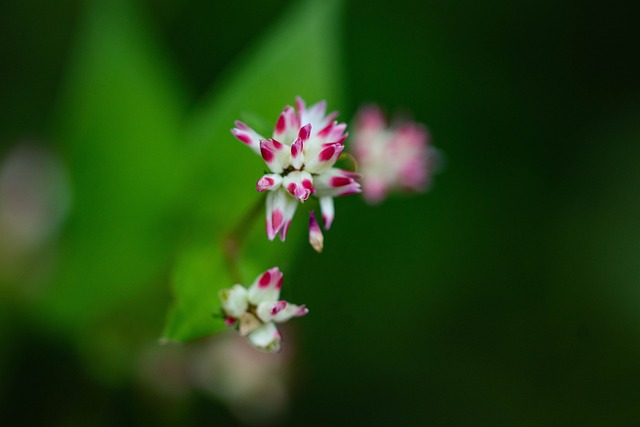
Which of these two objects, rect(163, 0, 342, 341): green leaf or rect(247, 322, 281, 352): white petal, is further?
rect(163, 0, 342, 341): green leaf

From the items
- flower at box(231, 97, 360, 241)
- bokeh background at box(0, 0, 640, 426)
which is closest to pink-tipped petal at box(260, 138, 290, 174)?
flower at box(231, 97, 360, 241)

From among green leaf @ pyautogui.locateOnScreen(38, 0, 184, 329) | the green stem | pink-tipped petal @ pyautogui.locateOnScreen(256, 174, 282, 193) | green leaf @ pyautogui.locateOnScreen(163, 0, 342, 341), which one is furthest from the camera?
green leaf @ pyautogui.locateOnScreen(38, 0, 184, 329)

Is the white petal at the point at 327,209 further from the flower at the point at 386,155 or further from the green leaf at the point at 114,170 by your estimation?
the green leaf at the point at 114,170

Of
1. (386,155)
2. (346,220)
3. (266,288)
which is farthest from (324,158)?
(346,220)

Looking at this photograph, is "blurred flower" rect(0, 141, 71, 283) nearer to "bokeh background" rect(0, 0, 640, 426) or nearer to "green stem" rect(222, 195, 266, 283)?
"bokeh background" rect(0, 0, 640, 426)

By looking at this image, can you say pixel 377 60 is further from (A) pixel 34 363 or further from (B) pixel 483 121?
(A) pixel 34 363

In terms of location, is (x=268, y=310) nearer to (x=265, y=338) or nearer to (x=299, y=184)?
(x=265, y=338)

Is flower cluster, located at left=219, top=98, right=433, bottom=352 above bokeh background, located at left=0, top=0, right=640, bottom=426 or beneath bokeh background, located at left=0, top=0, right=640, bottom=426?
beneath

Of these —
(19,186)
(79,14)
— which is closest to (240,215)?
(19,186)
